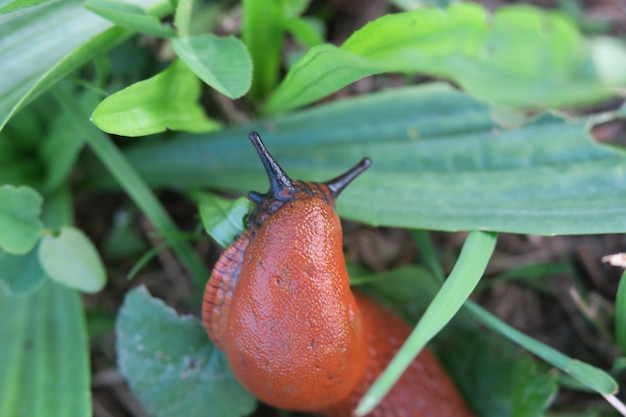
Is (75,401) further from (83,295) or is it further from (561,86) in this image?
(561,86)

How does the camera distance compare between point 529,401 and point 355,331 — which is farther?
point 529,401

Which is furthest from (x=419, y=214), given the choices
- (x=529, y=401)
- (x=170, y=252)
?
(x=170, y=252)

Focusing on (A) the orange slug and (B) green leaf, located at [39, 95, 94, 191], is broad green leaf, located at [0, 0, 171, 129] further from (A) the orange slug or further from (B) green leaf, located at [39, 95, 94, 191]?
(A) the orange slug

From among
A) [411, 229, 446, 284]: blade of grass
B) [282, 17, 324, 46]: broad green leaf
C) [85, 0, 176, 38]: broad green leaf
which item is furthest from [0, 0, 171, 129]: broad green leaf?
[411, 229, 446, 284]: blade of grass

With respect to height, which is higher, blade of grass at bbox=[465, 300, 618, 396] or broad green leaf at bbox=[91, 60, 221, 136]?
broad green leaf at bbox=[91, 60, 221, 136]

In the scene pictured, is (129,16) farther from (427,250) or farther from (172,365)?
(427,250)

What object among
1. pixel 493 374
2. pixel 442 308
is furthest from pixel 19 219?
pixel 493 374
